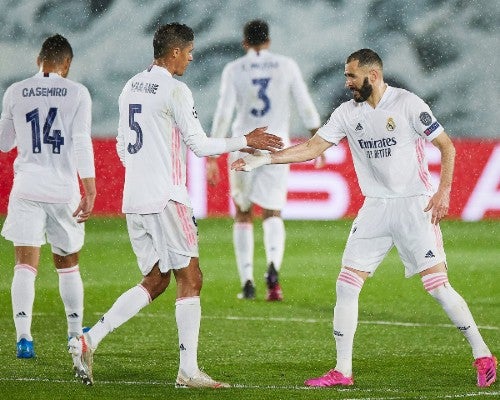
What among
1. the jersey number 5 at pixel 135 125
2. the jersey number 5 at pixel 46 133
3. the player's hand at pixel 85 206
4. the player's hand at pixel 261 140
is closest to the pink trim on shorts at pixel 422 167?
the player's hand at pixel 261 140

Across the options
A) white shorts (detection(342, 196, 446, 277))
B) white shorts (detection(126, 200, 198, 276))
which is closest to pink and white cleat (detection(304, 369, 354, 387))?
white shorts (detection(342, 196, 446, 277))

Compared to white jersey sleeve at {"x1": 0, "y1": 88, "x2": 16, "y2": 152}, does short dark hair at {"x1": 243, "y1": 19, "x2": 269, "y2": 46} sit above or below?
above

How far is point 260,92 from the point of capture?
467 inches

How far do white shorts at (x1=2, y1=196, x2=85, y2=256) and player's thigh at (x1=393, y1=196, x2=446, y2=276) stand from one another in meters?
2.10

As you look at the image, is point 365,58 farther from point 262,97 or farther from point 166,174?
point 262,97

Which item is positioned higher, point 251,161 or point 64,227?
point 251,161

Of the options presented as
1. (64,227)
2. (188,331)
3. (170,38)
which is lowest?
(188,331)

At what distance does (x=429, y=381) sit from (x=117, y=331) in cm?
292

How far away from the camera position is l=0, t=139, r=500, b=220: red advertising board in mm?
17234

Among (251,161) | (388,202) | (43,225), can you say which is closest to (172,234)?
(251,161)

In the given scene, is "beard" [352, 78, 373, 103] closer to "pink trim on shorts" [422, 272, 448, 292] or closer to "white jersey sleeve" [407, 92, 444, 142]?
"white jersey sleeve" [407, 92, 444, 142]

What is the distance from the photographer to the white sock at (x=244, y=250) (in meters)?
11.6

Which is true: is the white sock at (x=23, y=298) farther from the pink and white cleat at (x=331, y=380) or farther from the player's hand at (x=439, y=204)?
the player's hand at (x=439, y=204)

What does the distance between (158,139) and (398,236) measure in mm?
1404
